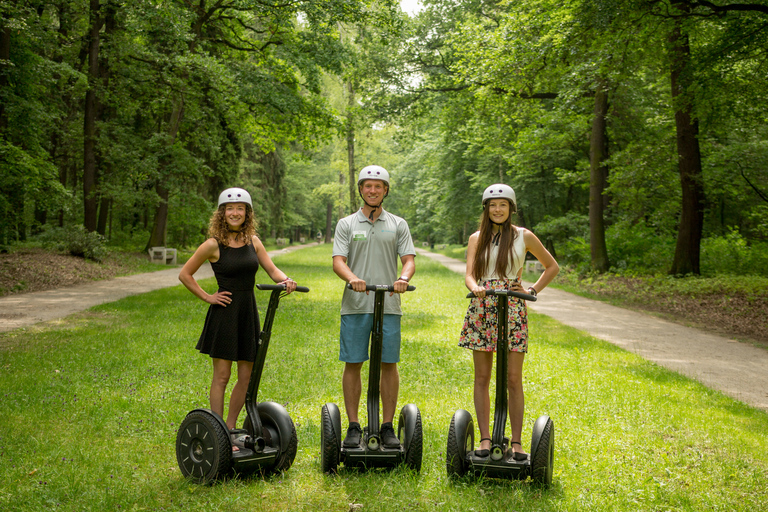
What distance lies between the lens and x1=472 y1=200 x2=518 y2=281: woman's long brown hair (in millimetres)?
4008

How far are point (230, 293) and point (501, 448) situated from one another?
80.2 inches

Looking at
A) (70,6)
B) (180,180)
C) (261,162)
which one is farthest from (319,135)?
(261,162)

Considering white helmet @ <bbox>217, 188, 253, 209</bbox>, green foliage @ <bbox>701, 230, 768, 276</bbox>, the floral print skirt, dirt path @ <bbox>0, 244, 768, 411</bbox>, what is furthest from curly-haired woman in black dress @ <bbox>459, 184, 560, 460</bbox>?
green foliage @ <bbox>701, 230, 768, 276</bbox>

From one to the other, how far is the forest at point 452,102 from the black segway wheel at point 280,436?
34.1 feet

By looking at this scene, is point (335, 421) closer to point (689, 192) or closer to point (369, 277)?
point (369, 277)

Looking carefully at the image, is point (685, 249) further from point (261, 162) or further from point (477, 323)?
point (261, 162)

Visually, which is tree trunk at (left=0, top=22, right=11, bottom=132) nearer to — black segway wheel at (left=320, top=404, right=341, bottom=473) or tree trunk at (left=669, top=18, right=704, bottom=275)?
black segway wheel at (left=320, top=404, right=341, bottom=473)

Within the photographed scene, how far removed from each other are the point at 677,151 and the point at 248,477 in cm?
1682

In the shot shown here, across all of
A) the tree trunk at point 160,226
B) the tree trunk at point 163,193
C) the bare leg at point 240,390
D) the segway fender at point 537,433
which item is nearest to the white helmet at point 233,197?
the bare leg at point 240,390

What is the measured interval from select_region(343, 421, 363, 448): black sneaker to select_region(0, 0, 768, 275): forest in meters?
10.2

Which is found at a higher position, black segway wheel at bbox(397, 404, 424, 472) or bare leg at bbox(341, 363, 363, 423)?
bare leg at bbox(341, 363, 363, 423)

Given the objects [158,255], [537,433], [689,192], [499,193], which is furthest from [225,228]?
[158,255]

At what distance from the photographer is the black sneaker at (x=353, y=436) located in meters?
3.98

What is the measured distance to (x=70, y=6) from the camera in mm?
18141
